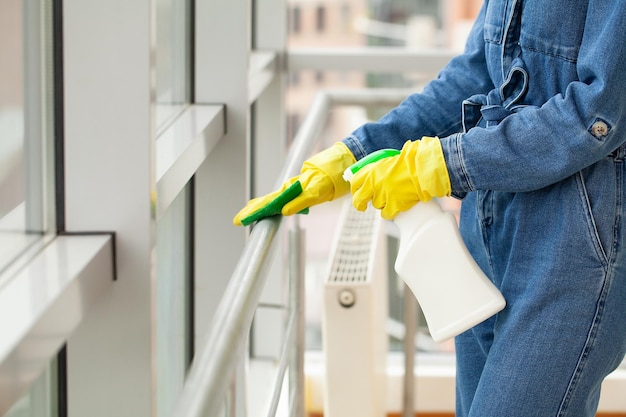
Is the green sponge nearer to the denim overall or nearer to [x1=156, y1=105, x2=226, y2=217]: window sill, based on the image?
[x1=156, y1=105, x2=226, y2=217]: window sill

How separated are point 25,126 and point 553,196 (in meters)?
0.70

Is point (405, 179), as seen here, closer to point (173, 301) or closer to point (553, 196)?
point (553, 196)

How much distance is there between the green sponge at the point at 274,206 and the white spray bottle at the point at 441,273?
11 cm

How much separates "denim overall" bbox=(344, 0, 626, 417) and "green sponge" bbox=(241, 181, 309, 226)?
254mm

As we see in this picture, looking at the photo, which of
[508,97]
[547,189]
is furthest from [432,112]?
[547,189]

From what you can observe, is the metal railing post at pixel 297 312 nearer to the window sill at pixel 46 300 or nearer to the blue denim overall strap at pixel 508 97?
the blue denim overall strap at pixel 508 97

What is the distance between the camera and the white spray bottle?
1366mm

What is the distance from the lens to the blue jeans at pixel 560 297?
134 centimetres

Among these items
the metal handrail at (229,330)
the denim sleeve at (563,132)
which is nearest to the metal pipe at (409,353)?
the metal handrail at (229,330)

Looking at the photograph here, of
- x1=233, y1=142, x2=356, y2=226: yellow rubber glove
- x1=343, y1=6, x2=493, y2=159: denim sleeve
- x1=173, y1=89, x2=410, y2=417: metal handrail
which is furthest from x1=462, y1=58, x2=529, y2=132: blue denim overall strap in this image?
x1=173, y1=89, x2=410, y2=417: metal handrail

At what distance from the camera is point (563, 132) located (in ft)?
4.24

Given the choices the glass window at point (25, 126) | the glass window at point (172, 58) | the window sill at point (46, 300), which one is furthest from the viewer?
the glass window at point (172, 58)

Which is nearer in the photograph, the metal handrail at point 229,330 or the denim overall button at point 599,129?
the metal handrail at point 229,330

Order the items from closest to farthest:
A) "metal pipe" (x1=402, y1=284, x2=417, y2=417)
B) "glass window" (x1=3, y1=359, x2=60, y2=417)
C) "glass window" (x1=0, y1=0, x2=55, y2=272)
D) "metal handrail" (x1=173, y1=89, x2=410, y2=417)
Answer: "metal handrail" (x1=173, y1=89, x2=410, y2=417), "glass window" (x1=0, y1=0, x2=55, y2=272), "glass window" (x1=3, y1=359, x2=60, y2=417), "metal pipe" (x1=402, y1=284, x2=417, y2=417)
